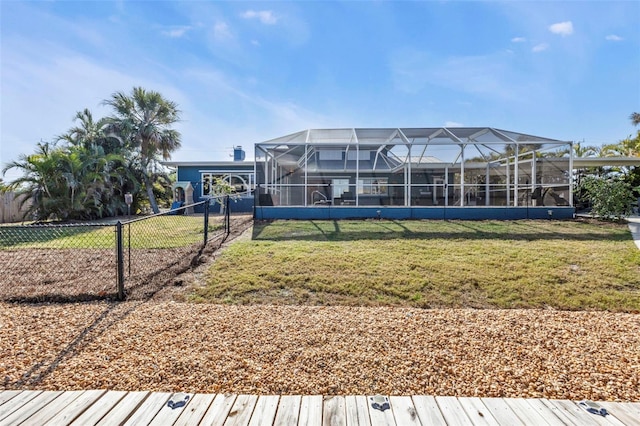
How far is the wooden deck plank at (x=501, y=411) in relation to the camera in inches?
74.2

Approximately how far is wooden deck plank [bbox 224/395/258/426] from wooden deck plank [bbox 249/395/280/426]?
29 millimetres

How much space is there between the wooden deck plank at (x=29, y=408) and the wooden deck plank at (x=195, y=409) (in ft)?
3.02

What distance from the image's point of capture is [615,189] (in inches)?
401

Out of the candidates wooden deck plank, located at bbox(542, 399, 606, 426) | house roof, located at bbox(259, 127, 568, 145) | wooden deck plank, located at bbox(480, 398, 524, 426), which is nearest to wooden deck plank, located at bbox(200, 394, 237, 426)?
wooden deck plank, located at bbox(480, 398, 524, 426)

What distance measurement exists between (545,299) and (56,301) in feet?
20.9

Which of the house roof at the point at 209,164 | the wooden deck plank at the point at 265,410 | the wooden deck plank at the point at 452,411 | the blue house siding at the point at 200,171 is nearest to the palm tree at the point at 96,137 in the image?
the house roof at the point at 209,164

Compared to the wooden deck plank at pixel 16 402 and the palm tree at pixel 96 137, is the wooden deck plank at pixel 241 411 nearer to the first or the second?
the wooden deck plank at pixel 16 402

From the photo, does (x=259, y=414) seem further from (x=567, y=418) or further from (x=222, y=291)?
(x=222, y=291)

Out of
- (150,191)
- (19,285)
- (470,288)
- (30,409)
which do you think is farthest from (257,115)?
(30,409)

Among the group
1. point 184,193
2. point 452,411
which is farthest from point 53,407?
point 184,193

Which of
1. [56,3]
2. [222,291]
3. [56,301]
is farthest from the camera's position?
[56,3]

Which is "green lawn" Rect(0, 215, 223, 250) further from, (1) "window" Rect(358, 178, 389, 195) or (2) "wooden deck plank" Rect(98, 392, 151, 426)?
(1) "window" Rect(358, 178, 389, 195)

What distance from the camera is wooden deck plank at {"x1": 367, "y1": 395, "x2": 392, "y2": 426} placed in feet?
6.12

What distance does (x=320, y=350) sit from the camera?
2.79 metres
